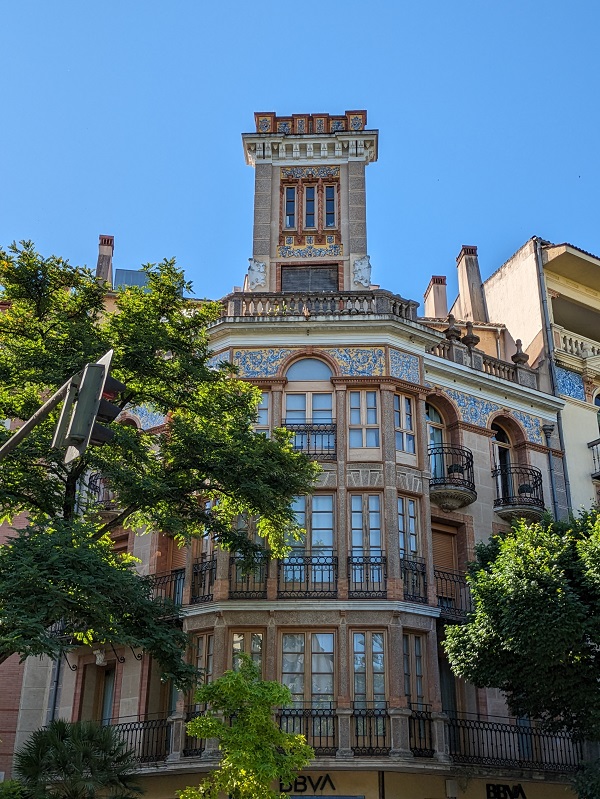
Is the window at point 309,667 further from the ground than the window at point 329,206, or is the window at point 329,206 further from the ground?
the window at point 329,206

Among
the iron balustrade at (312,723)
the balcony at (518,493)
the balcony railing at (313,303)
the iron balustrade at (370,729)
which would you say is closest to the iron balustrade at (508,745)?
the iron balustrade at (370,729)

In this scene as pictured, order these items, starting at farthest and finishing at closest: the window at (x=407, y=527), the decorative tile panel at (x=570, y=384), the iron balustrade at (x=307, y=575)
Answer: the decorative tile panel at (x=570, y=384), the window at (x=407, y=527), the iron balustrade at (x=307, y=575)

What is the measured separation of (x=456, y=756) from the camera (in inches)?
913

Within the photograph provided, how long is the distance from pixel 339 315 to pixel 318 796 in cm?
1180

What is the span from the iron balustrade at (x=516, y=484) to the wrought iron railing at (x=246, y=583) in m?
7.65

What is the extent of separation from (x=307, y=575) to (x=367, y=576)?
4.68 ft

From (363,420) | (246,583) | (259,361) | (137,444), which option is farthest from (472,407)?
(137,444)

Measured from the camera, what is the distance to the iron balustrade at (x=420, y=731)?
884 inches

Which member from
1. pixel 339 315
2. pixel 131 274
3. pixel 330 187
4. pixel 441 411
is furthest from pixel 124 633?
pixel 131 274

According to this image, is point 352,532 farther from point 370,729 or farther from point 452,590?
point 370,729

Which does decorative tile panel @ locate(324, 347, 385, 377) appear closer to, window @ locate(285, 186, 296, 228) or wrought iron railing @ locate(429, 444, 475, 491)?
wrought iron railing @ locate(429, 444, 475, 491)

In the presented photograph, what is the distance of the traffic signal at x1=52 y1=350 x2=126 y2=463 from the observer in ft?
29.4

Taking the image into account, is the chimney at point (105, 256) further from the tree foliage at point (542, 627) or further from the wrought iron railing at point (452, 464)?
the tree foliage at point (542, 627)

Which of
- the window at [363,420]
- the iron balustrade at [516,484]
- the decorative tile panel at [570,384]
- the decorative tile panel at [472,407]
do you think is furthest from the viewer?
the decorative tile panel at [570,384]
